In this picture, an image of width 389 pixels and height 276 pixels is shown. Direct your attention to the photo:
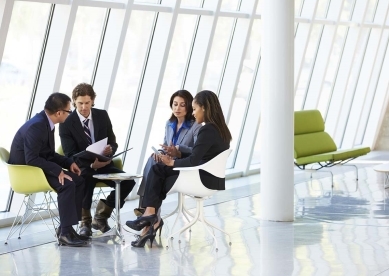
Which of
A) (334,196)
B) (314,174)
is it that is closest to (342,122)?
(314,174)

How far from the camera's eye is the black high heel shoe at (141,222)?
7441 millimetres

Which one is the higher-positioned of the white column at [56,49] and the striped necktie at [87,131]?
the white column at [56,49]

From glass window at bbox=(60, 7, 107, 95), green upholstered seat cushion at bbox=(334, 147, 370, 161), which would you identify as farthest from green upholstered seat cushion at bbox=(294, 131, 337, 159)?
glass window at bbox=(60, 7, 107, 95)

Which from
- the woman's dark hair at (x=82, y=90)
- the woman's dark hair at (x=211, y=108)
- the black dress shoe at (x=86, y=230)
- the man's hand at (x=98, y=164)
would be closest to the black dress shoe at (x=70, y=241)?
the black dress shoe at (x=86, y=230)

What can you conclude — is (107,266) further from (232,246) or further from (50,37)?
(50,37)

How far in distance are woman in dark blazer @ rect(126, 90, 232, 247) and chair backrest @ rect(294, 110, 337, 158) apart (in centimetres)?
429

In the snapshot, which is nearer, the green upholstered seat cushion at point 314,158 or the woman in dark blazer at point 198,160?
the woman in dark blazer at point 198,160

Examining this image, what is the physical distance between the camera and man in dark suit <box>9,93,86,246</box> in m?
7.41

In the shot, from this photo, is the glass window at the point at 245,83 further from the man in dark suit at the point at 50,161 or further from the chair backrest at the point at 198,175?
the man in dark suit at the point at 50,161

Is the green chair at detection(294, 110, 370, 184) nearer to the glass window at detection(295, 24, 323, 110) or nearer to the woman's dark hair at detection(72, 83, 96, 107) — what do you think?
the glass window at detection(295, 24, 323, 110)

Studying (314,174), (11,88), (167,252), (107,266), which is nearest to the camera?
(107,266)

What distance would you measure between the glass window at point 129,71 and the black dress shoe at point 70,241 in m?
3.08

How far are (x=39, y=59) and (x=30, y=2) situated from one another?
0.57m

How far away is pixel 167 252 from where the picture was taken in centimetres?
721
